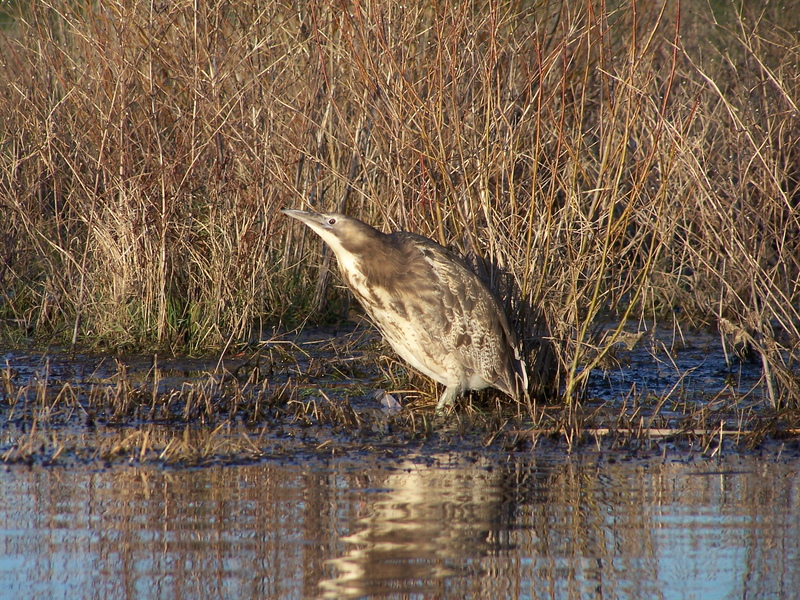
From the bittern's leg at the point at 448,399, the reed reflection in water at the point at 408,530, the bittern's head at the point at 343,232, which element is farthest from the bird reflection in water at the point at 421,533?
the bittern's head at the point at 343,232

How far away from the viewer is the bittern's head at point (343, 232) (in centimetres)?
583

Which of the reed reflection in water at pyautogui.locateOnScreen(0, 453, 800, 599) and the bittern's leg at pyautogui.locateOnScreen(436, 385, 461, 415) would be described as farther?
the bittern's leg at pyautogui.locateOnScreen(436, 385, 461, 415)

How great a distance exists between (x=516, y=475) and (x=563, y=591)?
1333mm

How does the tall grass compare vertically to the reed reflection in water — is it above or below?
above

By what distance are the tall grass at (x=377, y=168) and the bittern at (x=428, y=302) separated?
298mm

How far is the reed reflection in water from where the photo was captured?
3549 millimetres

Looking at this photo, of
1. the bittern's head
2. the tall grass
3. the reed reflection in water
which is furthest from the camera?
the tall grass

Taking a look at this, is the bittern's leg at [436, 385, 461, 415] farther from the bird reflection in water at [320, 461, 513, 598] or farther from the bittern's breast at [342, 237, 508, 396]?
the bird reflection in water at [320, 461, 513, 598]

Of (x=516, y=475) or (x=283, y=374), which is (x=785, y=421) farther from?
(x=283, y=374)

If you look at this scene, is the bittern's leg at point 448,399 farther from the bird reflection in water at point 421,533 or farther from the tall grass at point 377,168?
the bird reflection in water at point 421,533

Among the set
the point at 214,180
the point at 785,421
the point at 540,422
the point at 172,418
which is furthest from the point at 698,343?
the point at 172,418

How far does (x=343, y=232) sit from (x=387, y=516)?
2056mm

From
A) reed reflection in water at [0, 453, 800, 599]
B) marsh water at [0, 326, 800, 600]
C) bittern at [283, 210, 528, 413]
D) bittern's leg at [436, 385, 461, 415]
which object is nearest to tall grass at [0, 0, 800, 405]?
bittern at [283, 210, 528, 413]

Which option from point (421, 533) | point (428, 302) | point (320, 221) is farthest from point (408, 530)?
point (320, 221)
